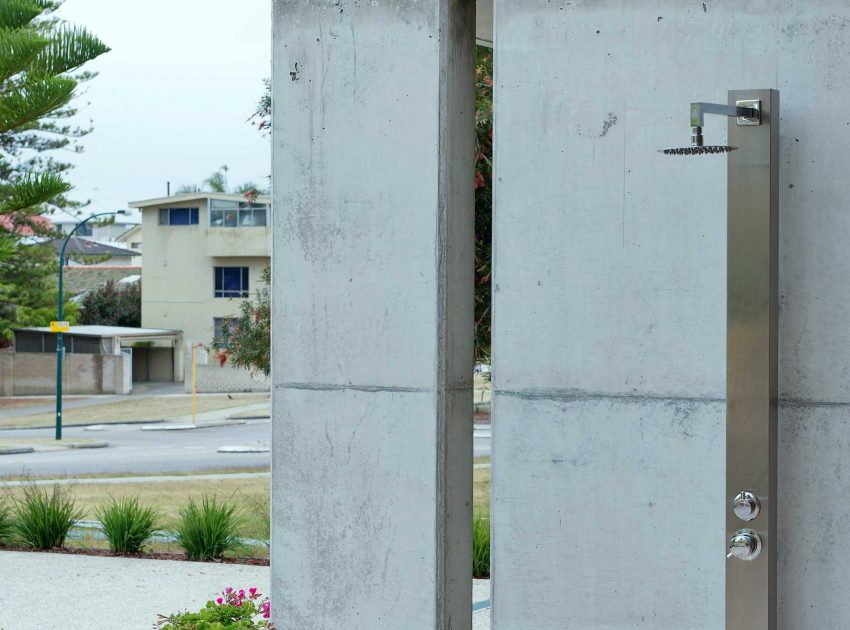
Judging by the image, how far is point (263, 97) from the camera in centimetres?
1089

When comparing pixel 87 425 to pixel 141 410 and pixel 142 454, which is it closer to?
pixel 141 410

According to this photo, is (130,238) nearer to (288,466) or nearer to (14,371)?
(14,371)

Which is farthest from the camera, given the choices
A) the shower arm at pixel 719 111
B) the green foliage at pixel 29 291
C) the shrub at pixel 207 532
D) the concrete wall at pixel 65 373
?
the concrete wall at pixel 65 373

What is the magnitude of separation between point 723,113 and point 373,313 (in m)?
1.59

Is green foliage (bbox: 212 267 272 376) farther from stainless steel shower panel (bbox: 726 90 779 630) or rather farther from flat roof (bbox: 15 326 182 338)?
flat roof (bbox: 15 326 182 338)

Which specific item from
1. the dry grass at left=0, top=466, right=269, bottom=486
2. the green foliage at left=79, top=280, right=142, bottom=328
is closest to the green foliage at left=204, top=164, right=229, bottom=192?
the green foliage at left=79, top=280, right=142, bottom=328

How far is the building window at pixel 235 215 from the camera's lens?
4441cm

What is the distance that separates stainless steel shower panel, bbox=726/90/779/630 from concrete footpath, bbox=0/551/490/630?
319cm

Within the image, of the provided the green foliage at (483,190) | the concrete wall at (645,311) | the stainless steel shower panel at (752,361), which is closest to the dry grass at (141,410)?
the green foliage at (483,190)

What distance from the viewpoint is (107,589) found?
293 inches

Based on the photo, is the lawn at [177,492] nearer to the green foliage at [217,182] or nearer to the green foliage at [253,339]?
the green foliage at [253,339]

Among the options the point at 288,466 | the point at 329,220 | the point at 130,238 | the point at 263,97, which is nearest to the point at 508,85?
the point at 329,220

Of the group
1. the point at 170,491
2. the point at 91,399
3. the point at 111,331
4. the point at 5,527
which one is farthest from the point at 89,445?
the point at 111,331

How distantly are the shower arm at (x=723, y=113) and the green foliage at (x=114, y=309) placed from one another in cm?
4794
